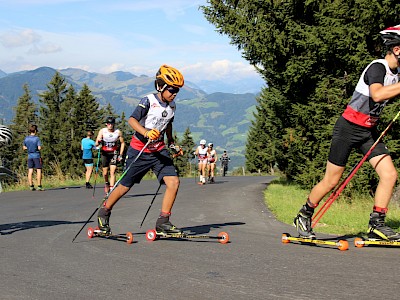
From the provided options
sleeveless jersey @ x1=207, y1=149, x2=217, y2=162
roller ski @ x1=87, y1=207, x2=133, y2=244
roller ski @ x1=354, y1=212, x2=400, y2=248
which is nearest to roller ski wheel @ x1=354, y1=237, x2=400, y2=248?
roller ski @ x1=354, y1=212, x2=400, y2=248

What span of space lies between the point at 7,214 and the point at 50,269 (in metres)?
6.55

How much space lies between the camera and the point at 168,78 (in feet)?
21.6

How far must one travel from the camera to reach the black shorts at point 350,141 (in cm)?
573

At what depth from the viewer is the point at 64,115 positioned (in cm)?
7875

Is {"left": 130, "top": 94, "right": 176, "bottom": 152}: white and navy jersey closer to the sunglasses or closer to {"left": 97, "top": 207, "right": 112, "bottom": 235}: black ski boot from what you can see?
the sunglasses

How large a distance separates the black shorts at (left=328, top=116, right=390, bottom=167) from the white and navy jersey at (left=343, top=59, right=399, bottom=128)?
7 centimetres

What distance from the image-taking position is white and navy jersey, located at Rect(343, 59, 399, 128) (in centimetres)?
548

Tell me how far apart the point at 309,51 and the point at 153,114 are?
801 cm

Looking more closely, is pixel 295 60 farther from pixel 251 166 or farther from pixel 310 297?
pixel 251 166

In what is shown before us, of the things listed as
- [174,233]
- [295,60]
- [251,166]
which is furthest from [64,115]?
[174,233]

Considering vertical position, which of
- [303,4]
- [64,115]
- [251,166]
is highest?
[303,4]

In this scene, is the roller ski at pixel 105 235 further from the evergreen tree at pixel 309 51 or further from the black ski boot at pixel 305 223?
the evergreen tree at pixel 309 51

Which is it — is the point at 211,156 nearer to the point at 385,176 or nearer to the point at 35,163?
the point at 35,163

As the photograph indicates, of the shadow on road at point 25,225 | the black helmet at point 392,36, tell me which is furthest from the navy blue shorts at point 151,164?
the black helmet at point 392,36
